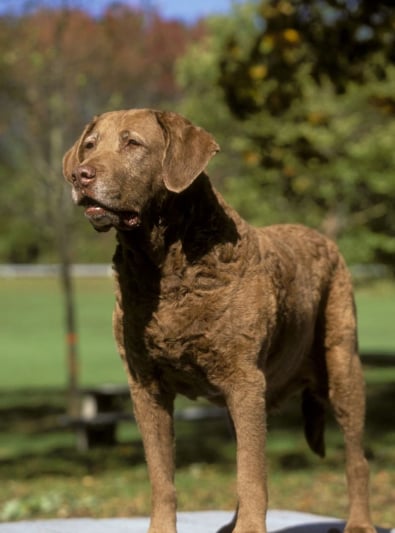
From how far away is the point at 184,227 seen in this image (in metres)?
4.09

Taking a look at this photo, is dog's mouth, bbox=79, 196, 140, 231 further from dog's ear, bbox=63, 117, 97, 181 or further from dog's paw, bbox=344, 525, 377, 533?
dog's paw, bbox=344, 525, 377, 533

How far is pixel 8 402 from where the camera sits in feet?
52.6

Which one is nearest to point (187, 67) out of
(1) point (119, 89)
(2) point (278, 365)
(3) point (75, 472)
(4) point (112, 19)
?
(1) point (119, 89)

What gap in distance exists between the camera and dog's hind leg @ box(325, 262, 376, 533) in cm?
473

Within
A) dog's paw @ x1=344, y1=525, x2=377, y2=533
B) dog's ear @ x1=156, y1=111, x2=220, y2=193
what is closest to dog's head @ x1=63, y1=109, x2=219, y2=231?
dog's ear @ x1=156, y1=111, x2=220, y2=193

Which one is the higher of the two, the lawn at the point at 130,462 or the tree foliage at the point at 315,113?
the tree foliage at the point at 315,113

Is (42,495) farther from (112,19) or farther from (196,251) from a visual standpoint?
(112,19)

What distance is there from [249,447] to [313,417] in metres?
1.05

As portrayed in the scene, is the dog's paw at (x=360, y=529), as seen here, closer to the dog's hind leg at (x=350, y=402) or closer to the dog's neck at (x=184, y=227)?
the dog's hind leg at (x=350, y=402)

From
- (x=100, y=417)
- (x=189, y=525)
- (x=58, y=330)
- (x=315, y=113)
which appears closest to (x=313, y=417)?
(x=189, y=525)

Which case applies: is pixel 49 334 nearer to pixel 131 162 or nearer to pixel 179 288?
pixel 179 288

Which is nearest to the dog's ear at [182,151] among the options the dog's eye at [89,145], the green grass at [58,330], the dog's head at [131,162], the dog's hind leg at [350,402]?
the dog's head at [131,162]

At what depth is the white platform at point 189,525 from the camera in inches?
215

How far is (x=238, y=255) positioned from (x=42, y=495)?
5752 millimetres
